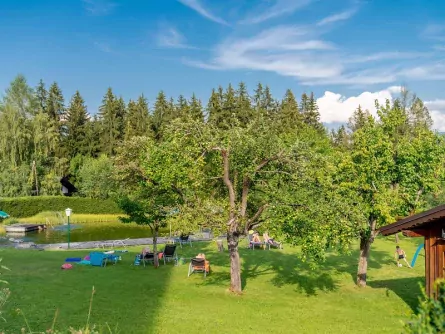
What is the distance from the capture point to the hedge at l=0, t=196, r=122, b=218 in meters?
39.0

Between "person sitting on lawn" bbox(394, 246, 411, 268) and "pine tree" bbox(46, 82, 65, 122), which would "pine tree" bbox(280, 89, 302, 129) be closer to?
"pine tree" bbox(46, 82, 65, 122)

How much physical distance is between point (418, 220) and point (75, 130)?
58.7 meters

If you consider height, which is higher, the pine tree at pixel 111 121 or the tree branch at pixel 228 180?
the pine tree at pixel 111 121

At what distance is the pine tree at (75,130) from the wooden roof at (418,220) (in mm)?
56429

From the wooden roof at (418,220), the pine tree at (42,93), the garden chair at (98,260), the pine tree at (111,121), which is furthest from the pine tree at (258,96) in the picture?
the wooden roof at (418,220)

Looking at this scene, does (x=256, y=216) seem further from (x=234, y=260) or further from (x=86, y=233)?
(x=86, y=233)

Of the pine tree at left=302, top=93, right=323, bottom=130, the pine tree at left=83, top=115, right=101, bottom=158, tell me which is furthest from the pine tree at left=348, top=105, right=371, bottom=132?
the pine tree at left=83, top=115, right=101, bottom=158

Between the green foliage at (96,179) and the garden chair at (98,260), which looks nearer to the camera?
the garden chair at (98,260)

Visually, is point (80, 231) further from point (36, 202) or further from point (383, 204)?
point (383, 204)

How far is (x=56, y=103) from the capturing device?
2456 inches

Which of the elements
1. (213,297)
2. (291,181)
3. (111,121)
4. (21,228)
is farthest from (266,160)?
(111,121)

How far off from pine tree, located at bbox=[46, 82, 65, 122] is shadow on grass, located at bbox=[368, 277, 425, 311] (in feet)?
185

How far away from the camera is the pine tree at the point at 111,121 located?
62.7 m

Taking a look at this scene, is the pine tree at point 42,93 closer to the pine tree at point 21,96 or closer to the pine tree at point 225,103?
the pine tree at point 21,96
